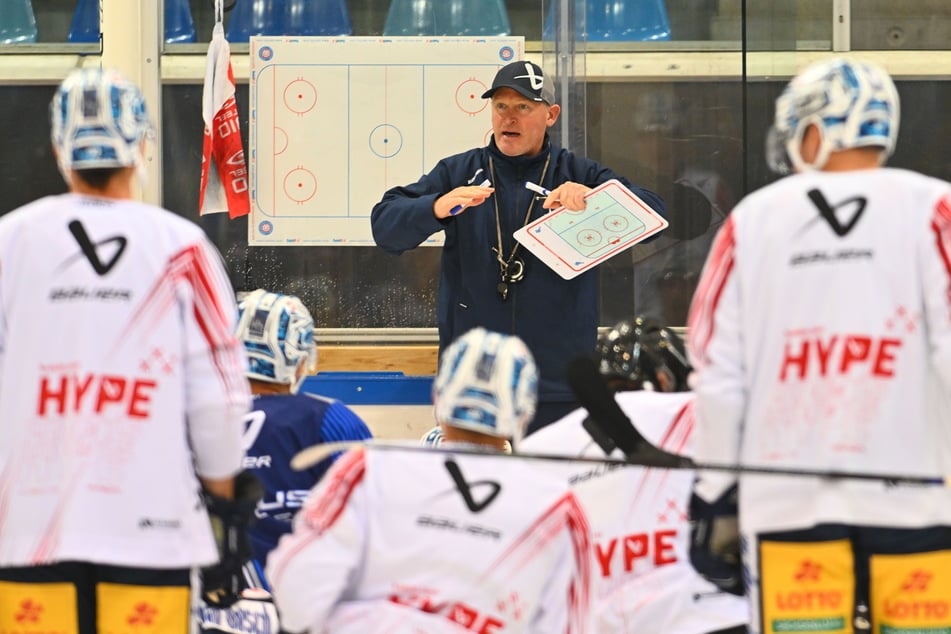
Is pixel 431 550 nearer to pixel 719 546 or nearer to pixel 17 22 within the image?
pixel 719 546

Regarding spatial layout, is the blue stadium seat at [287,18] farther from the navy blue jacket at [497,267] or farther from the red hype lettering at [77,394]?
the red hype lettering at [77,394]

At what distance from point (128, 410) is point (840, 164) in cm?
130

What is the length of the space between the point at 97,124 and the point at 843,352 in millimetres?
1335

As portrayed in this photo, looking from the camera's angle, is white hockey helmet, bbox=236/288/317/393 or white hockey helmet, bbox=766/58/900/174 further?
white hockey helmet, bbox=236/288/317/393

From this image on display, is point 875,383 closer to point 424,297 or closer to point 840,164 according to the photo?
point 840,164

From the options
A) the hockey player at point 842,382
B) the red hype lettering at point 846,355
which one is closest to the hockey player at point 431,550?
the hockey player at point 842,382

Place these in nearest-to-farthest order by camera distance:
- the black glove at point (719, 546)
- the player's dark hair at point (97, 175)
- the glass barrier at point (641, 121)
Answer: the player's dark hair at point (97, 175) → the black glove at point (719, 546) → the glass barrier at point (641, 121)

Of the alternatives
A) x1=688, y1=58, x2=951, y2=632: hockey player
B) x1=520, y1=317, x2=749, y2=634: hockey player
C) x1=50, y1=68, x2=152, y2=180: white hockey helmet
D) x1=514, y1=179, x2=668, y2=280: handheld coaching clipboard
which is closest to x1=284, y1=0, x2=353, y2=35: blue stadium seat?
x1=514, y1=179, x2=668, y2=280: handheld coaching clipboard

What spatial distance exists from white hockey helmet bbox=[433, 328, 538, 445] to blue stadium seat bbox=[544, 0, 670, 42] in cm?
331

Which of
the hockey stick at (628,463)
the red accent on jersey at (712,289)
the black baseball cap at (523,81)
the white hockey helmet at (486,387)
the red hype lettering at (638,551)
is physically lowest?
the red hype lettering at (638,551)

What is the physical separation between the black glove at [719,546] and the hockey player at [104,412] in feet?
2.89

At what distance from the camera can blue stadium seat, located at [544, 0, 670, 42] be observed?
5.94 metres

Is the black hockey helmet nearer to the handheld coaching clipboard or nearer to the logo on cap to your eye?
the handheld coaching clipboard

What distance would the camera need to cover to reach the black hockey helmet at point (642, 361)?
3.61 m
